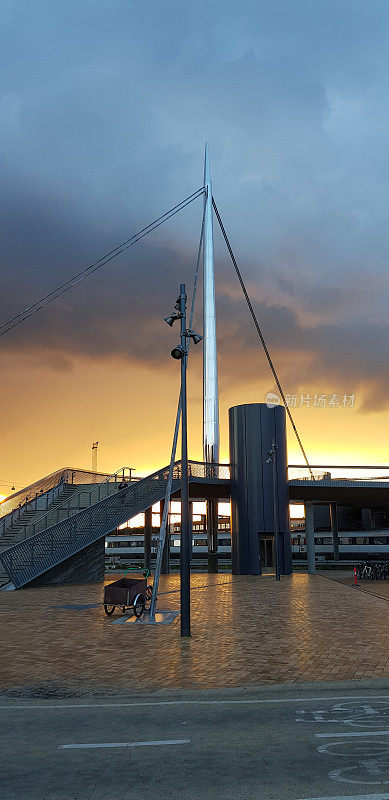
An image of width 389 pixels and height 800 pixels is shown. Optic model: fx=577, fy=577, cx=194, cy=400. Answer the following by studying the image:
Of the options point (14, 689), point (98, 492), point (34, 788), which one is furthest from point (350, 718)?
point (98, 492)

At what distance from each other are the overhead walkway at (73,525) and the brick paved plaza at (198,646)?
2.89m

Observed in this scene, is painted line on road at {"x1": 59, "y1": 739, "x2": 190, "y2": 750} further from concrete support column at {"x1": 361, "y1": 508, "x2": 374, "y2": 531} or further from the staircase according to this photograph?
concrete support column at {"x1": 361, "y1": 508, "x2": 374, "y2": 531}

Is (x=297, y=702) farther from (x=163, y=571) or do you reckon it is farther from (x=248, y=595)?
(x=163, y=571)

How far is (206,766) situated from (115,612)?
12815mm

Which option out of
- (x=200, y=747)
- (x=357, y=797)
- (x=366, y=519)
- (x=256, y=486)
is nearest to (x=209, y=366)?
(x=256, y=486)

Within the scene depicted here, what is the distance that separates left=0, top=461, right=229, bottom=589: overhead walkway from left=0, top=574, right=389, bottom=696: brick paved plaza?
9.49 feet

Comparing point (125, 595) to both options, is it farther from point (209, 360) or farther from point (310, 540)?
point (209, 360)

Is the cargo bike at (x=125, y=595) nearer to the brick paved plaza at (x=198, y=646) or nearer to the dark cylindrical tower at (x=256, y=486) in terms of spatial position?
the brick paved plaza at (x=198, y=646)

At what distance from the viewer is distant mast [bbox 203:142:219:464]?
47.4 metres

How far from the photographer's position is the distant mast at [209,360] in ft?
155

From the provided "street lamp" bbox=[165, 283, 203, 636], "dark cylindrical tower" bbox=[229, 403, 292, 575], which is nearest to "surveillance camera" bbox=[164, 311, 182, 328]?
"street lamp" bbox=[165, 283, 203, 636]

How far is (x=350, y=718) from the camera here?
7410 mm

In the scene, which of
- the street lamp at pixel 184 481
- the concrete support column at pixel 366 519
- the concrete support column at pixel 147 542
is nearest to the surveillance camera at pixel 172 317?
the street lamp at pixel 184 481

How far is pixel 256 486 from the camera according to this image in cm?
3484
